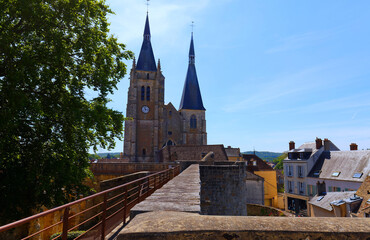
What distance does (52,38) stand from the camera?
812cm

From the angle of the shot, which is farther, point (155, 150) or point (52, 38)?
point (155, 150)

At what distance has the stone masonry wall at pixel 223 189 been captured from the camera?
33.6ft

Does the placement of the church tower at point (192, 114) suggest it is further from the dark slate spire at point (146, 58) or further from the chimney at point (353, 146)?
the chimney at point (353, 146)

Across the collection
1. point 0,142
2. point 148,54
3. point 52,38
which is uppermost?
point 148,54

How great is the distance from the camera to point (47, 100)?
872 centimetres

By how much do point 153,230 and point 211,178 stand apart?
900cm

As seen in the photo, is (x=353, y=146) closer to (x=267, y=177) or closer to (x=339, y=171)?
(x=339, y=171)

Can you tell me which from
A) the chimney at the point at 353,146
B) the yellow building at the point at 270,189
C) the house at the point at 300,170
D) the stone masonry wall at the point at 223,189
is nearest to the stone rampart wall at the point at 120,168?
the stone masonry wall at the point at 223,189

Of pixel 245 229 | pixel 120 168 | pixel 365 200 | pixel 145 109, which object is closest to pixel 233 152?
pixel 145 109

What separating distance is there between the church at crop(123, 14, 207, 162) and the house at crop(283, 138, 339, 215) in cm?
1850

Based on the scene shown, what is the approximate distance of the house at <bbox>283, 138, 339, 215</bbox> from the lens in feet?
100.0

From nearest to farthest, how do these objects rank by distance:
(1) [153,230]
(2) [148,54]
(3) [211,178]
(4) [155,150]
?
(1) [153,230] → (3) [211,178] → (4) [155,150] → (2) [148,54]

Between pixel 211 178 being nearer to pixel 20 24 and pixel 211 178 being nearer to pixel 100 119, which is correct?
pixel 100 119

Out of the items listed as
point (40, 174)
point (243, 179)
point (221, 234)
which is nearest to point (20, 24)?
point (40, 174)
